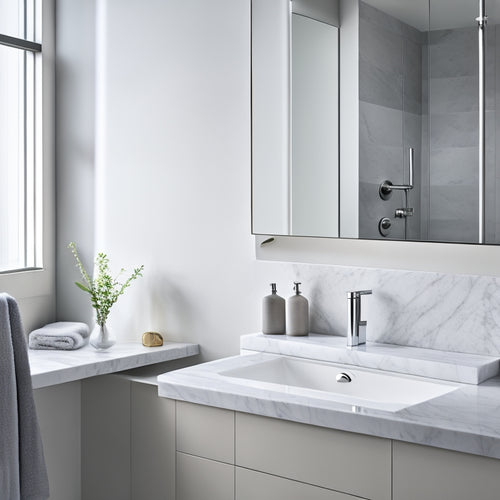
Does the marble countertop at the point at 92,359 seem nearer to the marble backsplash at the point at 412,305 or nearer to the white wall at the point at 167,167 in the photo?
the white wall at the point at 167,167

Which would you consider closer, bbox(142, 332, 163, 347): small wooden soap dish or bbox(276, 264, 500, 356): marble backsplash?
bbox(276, 264, 500, 356): marble backsplash

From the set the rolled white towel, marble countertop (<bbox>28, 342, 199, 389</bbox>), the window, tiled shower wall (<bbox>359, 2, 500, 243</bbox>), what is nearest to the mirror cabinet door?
tiled shower wall (<bbox>359, 2, 500, 243</bbox>)

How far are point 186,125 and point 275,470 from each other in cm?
119

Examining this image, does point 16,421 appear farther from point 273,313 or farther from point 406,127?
point 406,127

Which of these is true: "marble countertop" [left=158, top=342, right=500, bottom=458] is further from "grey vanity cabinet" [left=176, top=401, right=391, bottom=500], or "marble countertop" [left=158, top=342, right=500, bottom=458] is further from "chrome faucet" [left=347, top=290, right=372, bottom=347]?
"chrome faucet" [left=347, top=290, right=372, bottom=347]

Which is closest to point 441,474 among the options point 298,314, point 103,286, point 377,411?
point 377,411

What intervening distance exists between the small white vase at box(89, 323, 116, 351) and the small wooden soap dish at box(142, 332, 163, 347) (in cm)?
11

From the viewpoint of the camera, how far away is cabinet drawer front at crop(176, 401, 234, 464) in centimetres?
194

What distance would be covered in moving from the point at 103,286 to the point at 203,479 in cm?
83

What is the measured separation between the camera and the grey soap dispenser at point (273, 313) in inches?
92.0

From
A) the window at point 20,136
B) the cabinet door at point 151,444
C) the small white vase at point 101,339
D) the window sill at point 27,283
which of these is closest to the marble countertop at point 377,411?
the cabinet door at point 151,444

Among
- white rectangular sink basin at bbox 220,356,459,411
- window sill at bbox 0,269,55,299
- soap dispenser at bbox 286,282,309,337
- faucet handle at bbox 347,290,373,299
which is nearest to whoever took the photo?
white rectangular sink basin at bbox 220,356,459,411

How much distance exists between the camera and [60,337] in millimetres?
2555

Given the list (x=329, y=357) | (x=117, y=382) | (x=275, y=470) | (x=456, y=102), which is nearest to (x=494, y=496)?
(x=275, y=470)
